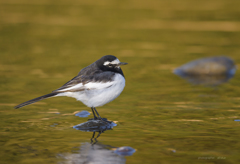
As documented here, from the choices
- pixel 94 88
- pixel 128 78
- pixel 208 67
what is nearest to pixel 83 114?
pixel 94 88

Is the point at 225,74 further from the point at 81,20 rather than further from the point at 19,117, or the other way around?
the point at 81,20

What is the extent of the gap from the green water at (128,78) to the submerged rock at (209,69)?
25.0 inches

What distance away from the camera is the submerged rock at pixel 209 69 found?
1429cm

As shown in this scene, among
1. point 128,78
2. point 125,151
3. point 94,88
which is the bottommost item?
point 125,151

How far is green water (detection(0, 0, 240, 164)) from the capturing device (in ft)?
24.6

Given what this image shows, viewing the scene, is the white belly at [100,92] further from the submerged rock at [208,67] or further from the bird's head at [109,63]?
the submerged rock at [208,67]

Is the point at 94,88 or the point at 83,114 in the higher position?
the point at 94,88

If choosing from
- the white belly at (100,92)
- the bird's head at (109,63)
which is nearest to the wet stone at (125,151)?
the white belly at (100,92)

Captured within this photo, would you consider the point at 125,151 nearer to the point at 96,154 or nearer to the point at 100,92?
the point at 96,154

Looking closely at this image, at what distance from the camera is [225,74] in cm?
1462

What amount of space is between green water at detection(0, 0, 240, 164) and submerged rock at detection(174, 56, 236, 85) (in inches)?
25.0

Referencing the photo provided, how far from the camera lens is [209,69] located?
14.8 metres

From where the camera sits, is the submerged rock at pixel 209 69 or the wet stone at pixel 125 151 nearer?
the wet stone at pixel 125 151

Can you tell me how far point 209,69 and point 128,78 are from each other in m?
3.30
